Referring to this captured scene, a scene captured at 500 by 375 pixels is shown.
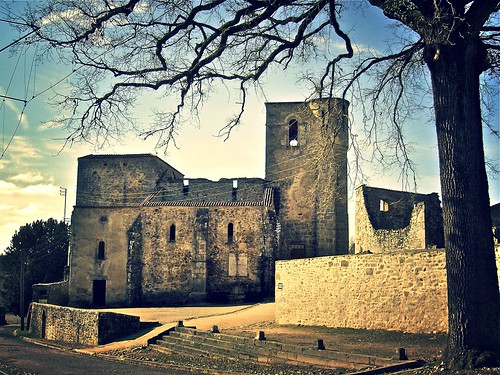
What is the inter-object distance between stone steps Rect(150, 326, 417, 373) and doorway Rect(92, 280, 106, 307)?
61.3 ft

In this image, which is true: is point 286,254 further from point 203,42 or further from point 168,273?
point 203,42

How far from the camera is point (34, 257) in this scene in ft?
147

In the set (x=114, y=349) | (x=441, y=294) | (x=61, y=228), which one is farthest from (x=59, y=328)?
(x=61, y=228)

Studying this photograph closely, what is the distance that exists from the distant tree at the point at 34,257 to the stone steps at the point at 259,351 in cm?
2859

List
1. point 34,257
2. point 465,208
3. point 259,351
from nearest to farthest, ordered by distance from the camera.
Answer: point 465,208, point 259,351, point 34,257

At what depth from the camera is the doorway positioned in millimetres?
36594

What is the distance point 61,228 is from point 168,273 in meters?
16.9

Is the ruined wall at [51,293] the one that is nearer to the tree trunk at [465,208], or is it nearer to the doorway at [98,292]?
the doorway at [98,292]

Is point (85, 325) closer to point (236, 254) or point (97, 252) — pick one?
point (236, 254)

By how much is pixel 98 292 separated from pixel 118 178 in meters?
8.38

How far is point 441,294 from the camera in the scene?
46.4ft

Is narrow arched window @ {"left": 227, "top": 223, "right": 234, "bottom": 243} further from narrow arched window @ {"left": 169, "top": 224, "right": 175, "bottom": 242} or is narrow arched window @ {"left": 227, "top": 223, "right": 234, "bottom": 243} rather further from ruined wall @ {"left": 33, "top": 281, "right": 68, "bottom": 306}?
ruined wall @ {"left": 33, "top": 281, "right": 68, "bottom": 306}

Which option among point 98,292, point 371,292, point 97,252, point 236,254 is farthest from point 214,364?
point 97,252

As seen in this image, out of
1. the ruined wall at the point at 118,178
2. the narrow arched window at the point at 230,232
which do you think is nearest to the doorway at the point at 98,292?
the ruined wall at the point at 118,178
